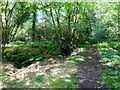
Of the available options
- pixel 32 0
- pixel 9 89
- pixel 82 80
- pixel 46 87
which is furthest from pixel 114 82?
pixel 32 0

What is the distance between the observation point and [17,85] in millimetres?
3008

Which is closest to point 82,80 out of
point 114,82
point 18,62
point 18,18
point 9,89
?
point 114,82

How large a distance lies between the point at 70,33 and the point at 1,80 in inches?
209

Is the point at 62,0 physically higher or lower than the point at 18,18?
higher

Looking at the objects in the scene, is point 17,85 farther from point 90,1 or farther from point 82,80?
point 90,1

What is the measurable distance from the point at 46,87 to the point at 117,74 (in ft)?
9.01

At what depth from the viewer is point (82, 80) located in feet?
10.6

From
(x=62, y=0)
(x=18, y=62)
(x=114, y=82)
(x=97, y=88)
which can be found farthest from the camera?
(x=18, y=62)

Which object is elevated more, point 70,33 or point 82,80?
point 70,33

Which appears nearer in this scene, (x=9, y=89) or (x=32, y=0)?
(x=9, y=89)

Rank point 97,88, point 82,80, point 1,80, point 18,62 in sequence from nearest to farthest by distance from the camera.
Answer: point 97,88, point 82,80, point 1,80, point 18,62

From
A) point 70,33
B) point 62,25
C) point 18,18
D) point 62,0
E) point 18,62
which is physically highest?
point 62,0

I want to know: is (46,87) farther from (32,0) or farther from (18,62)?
(32,0)

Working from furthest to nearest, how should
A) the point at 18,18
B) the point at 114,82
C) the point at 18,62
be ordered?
the point at 18,18 → the point at 18,62 → the point at 114,82
